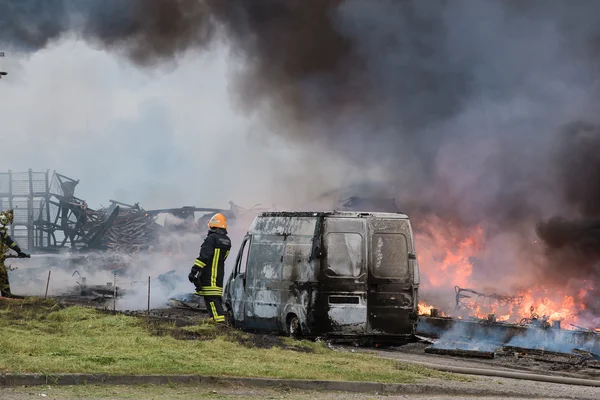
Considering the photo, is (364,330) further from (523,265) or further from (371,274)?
(523,265)

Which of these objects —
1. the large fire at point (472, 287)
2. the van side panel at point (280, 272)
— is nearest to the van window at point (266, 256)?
the van side panel at point (280, 272)

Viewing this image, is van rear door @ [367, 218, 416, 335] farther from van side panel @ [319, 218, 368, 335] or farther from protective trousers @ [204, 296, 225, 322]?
protective trousers @ [204, 296, 225, 322]

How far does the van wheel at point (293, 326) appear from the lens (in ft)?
46.8

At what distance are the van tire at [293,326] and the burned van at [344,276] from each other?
2 cm

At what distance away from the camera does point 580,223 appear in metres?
28.7

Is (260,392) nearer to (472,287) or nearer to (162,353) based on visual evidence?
(162,353)

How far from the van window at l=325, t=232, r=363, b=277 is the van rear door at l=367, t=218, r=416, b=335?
20 cm

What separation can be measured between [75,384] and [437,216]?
2690 centimetres

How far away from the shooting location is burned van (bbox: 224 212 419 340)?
13.9m

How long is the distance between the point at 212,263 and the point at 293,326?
171 centimetres

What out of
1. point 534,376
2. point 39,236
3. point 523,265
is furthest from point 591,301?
point 39,236

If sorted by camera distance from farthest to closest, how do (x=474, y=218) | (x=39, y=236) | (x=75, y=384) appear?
(x=39, y=236)
(x=474, y=218)
(x=75, y=384)

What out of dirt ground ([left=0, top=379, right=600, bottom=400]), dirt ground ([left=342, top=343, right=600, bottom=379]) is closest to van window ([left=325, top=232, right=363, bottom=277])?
dirt ground ([left=342, top=343, right=600, bottom=379])

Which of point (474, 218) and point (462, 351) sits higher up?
point (474, 218)
